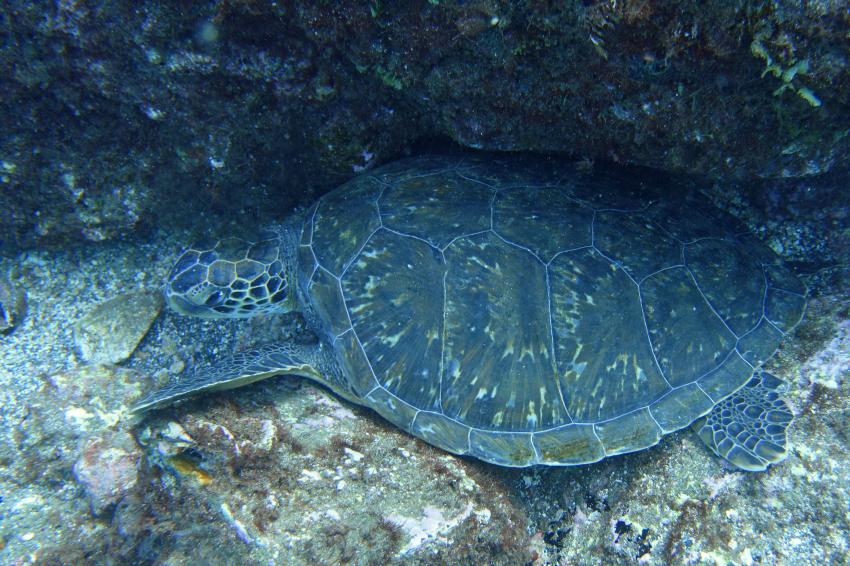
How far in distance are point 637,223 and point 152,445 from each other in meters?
3.05

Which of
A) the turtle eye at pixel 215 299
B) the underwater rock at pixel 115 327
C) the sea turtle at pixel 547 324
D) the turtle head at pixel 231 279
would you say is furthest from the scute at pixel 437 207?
the underwater rock at pixel 115 327

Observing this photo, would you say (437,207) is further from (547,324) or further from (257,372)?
(257,372)

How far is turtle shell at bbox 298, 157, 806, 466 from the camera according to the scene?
237 centimetres

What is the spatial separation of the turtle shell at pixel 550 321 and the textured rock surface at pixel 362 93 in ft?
1.60

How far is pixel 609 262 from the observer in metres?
2.42

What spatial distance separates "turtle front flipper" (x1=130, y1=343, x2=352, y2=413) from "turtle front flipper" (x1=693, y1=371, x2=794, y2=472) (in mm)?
2100

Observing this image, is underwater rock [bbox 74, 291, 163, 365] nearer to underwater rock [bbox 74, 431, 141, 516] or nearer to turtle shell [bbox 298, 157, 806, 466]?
underwater rock [bbox 74, 431, 141, 516]

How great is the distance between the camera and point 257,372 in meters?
2.40

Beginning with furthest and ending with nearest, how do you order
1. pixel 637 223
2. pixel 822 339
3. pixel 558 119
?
pixel 637 223 < pixel 822 339 < pixel 558 119

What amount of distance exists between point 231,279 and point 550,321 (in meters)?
2.21

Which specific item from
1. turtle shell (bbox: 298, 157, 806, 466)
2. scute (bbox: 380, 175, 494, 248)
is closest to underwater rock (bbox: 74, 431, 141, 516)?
turtle shell (bbox: 298, 157, 806, 466)

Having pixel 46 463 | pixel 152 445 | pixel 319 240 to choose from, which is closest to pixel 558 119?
pixel 319 240

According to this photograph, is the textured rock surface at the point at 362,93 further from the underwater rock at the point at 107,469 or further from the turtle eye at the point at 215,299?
the underwater rock at the point at 107,469

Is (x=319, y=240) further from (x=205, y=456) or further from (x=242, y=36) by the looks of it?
(x=205, y=456)
